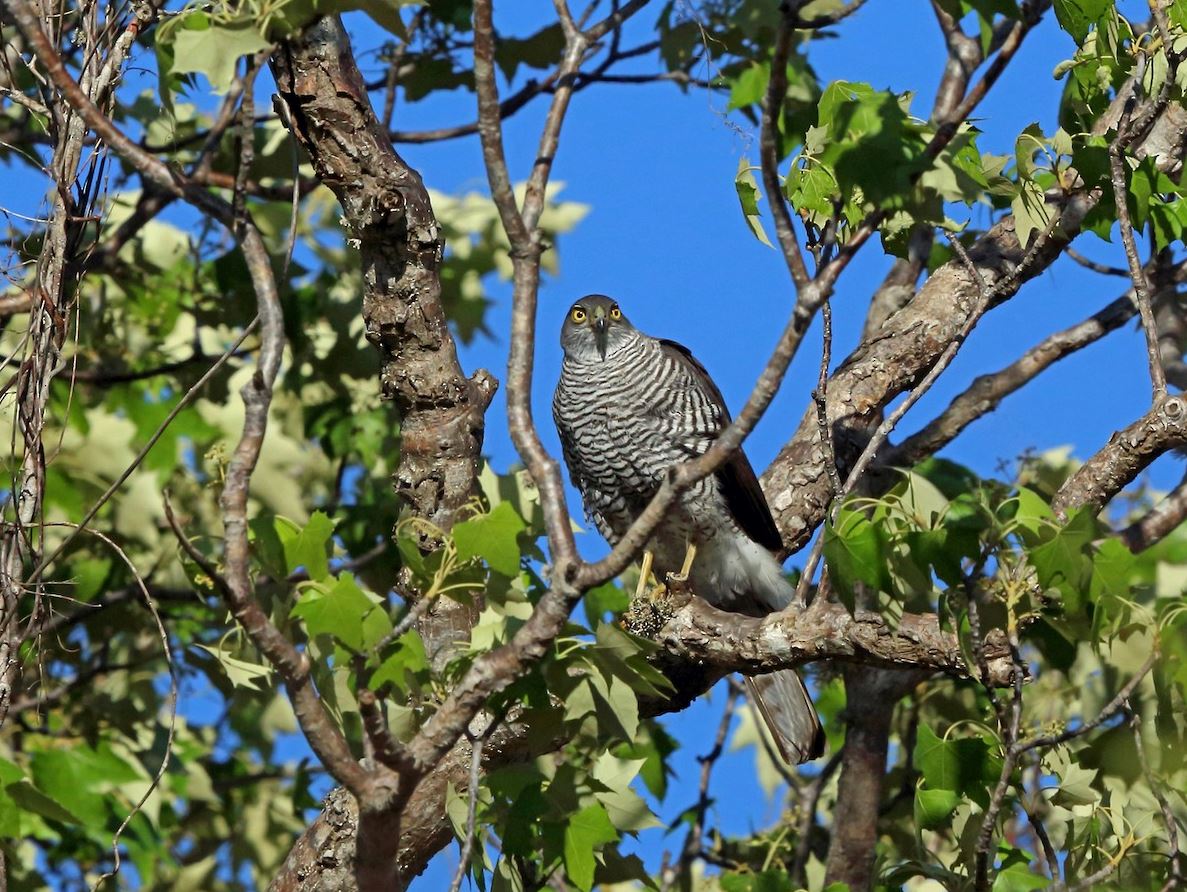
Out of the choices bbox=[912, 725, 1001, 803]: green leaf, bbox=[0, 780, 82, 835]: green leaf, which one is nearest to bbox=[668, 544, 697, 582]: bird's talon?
bbox=[912, 725, 1001, 803]: green leaf

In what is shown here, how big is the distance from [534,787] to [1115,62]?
6.98ft

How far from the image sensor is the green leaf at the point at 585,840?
279cm

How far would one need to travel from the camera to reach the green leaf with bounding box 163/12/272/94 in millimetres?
2402

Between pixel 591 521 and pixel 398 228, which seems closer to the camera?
pixel 398 228

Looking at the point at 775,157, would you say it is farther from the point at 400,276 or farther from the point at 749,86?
the point at 749,86

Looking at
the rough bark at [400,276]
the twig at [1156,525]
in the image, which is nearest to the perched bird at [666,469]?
the rough bark at [400,276]

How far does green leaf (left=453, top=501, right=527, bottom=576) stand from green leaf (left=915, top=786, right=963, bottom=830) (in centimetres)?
Result: 105

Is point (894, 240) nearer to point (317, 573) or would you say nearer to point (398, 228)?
point (398, 228)

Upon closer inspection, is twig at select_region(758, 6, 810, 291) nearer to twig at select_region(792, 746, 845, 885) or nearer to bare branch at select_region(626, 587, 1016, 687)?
bare branch at select_region(626, 587, 1016, 687)

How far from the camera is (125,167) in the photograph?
545 cm

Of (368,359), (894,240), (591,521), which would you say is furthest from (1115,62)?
(368,359)

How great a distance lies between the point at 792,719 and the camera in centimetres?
475

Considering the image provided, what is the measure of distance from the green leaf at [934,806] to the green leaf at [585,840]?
26.0 inches

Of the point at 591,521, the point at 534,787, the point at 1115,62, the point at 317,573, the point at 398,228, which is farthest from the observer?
the point at 591,521
